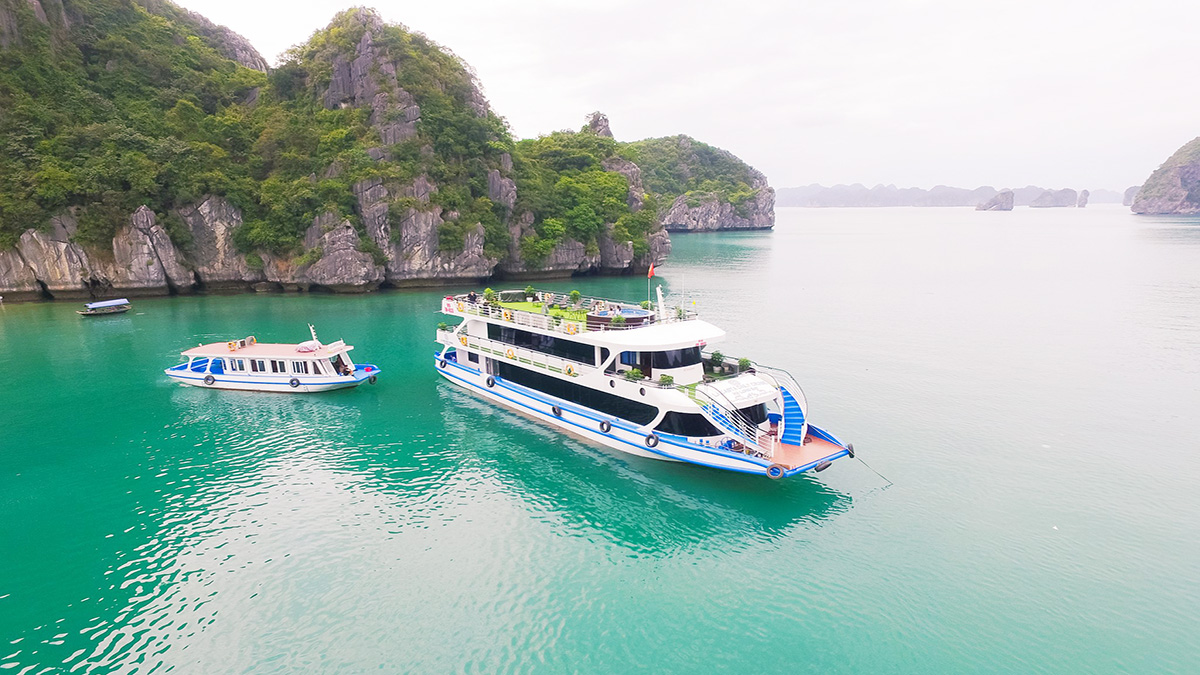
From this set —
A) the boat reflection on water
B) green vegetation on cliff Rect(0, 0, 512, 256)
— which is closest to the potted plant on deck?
the boat reflection on water

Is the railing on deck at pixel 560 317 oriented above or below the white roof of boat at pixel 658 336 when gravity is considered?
above

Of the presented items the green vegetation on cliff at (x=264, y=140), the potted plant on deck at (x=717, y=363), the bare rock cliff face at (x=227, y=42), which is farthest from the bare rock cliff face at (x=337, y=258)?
the potted plant on deck at (x=717, y=363)

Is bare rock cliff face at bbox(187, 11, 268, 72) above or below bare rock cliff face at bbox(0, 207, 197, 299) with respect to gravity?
above

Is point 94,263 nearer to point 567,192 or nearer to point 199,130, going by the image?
point 199,130

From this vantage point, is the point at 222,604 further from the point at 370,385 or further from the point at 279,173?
the point at 279,173

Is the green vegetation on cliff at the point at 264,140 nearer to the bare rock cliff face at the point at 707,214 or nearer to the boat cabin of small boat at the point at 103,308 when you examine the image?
the boat cabin of small boat at the point at 103,308

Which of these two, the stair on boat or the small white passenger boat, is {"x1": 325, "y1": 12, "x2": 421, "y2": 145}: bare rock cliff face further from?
the stair on boat

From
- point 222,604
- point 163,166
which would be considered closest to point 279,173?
point 163,166
